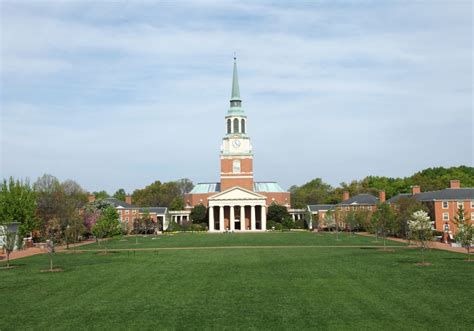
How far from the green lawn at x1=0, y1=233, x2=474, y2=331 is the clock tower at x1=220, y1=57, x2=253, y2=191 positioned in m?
77.6

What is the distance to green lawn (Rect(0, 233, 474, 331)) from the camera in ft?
64.9

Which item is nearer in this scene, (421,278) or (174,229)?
(421,278)

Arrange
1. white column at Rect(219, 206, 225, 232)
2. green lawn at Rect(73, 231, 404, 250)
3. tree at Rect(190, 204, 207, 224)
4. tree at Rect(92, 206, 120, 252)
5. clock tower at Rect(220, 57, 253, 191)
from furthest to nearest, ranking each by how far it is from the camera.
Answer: clock tower at Rect(220, 57, 253, 191)
tree at Rect(190, 204, 207, 224)
white column at Rect(219, 206, 225, 232)
tree at Rect(92, 206, 120, 252)
green lawn at Rect(73, 231, 404, 250)

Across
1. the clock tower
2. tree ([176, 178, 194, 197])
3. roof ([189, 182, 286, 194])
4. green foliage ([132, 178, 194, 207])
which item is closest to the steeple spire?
the clock tower

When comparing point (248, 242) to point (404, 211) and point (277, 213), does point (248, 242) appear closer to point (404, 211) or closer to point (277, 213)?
point (404, 211)

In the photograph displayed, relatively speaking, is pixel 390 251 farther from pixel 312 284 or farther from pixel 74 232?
pixel 74 232

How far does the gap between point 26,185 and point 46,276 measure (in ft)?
133

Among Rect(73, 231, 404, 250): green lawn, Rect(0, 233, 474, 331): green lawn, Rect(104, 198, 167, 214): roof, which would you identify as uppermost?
Rect(104, 198, 167, 214): roof

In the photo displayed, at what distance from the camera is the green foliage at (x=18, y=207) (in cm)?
6144

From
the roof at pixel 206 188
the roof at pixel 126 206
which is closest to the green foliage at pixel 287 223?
the roof at pixel 206 188

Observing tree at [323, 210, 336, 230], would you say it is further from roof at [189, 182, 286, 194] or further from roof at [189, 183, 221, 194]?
roof at [189, 183, 221, 194]

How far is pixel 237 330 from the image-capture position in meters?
18.5

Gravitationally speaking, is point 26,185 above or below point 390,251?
above

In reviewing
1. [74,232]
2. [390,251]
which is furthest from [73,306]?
[74,232]
